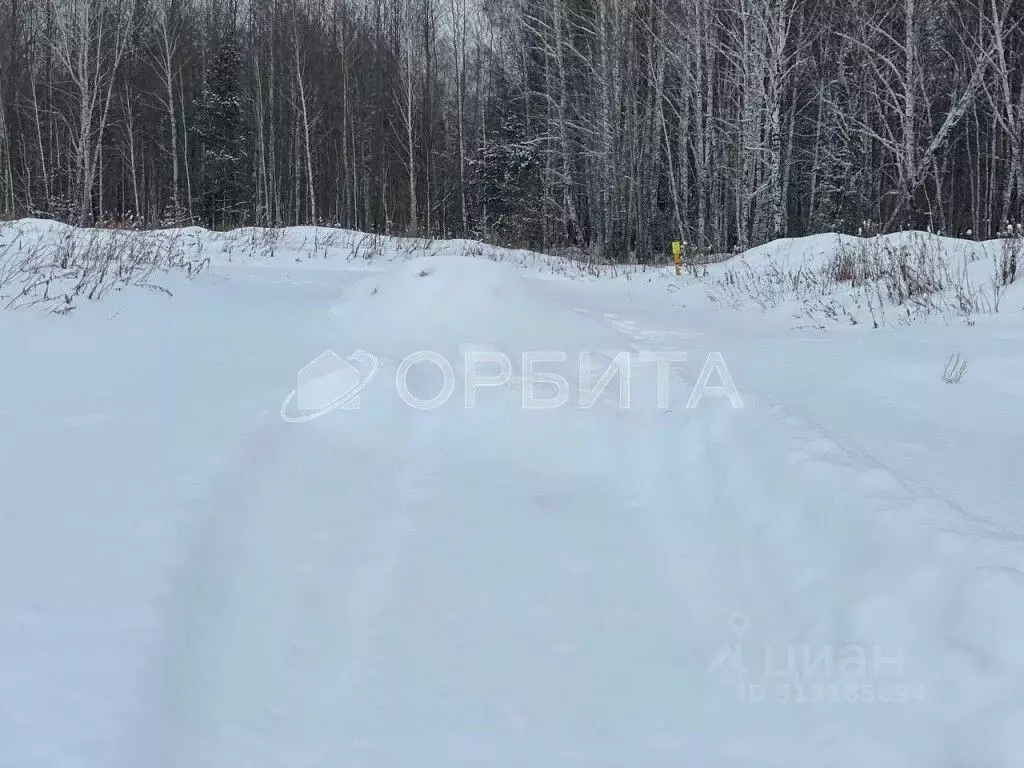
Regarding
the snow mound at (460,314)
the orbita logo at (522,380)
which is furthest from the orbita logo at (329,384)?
the snow mound at (460,314)

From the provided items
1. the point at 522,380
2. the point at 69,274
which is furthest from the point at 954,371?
the point at 69,274

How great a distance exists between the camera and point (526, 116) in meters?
24.4

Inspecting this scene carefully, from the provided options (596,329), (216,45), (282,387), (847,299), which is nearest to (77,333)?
(282,387)

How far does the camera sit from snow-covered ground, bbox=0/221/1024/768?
1.50 meters

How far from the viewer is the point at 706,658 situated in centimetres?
181

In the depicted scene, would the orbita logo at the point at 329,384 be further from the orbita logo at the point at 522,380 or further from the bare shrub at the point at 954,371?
the bare shrub at the point at 954,371

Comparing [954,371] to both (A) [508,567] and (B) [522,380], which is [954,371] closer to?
(B) [522,380]

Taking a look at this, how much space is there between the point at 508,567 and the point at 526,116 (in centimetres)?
2411

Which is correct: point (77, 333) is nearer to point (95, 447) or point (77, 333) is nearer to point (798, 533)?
point (95, 447)

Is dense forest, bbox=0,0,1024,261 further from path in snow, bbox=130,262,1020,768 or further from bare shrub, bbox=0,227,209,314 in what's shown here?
path in snow, bbox=130,262,1020,768

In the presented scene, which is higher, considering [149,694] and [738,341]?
[738,341]

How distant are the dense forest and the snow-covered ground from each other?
1292 centimetres

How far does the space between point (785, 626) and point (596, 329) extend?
161 inches

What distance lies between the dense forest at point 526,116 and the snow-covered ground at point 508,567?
42.4 ft
